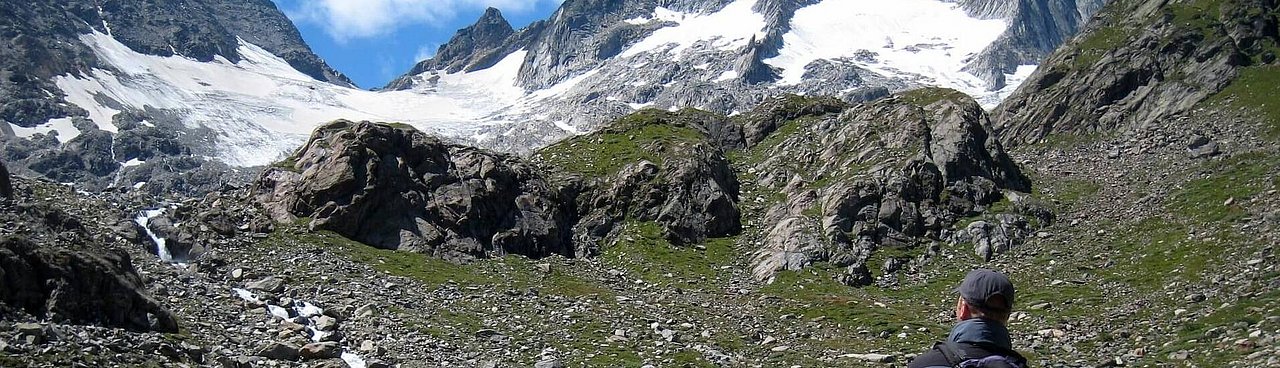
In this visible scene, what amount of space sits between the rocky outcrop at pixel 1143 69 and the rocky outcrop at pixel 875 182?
21.8m

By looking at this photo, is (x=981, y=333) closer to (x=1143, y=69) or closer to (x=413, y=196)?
(x=413, y=196)

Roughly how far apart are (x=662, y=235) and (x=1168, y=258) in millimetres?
28622

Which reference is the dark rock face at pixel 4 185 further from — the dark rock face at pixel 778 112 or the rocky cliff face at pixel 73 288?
the dark rock face at pixel 778 112

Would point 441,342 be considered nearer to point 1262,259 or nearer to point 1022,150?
point 1262,259

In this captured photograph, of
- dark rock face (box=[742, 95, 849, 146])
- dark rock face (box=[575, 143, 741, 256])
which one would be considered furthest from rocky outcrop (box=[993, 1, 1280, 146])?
dark rock face (box=[575, 143, 741, 256])

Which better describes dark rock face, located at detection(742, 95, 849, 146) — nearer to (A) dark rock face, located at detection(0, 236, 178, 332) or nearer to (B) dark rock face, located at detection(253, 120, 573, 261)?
(B) dark rock face, located at detection(253, 120, 573, 261)

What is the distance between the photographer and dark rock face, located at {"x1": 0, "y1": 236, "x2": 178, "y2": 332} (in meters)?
23.4

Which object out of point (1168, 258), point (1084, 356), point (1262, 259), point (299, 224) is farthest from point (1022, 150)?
point (299, 224)

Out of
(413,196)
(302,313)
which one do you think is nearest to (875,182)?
(413,196)

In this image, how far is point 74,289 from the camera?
24.9 meters

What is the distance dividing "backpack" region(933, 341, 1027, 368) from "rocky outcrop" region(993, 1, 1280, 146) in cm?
8337

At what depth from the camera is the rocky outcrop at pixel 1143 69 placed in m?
80.5

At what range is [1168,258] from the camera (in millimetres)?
42406

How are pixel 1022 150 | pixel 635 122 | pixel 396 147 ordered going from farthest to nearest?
pixel 1022 150, pixel 635 122, pixel 396 147
